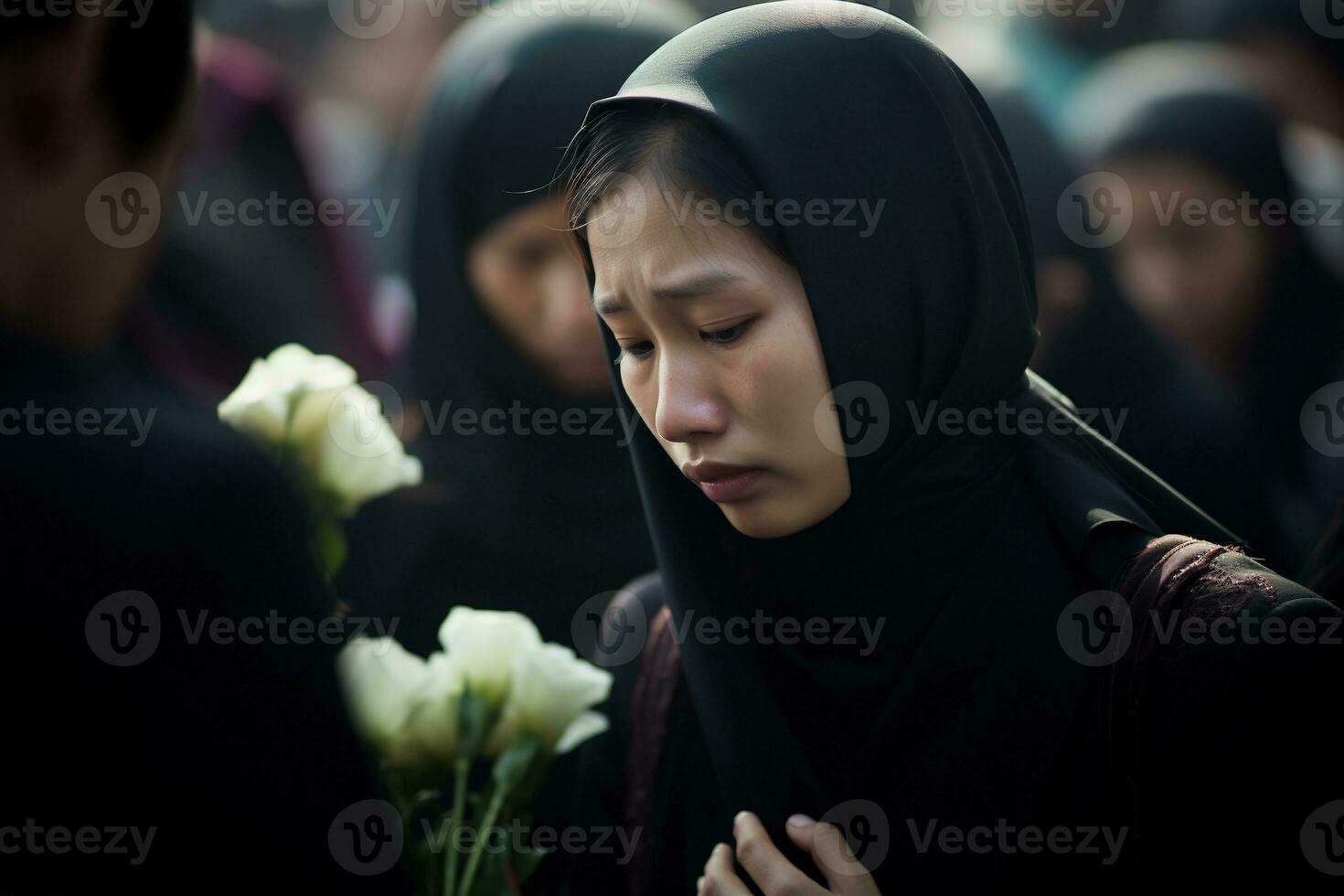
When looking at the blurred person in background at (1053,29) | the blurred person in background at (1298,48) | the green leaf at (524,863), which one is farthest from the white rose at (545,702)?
the blurred person in background at (1053,29)

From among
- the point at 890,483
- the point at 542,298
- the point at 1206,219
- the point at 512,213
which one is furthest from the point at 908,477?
the point at 1206,219

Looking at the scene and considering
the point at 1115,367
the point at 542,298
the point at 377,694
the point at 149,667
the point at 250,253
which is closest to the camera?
the point at 149,667

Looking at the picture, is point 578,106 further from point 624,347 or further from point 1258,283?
point 1258,283

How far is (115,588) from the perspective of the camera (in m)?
1.00

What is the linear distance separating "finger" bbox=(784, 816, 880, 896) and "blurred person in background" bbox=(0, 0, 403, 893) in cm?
53

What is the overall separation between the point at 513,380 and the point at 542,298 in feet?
0.87

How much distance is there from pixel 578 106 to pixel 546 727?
178 centimetres

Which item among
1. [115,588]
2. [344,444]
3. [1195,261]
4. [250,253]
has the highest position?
[250,253]

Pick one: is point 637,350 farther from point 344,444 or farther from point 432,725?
point 432,725

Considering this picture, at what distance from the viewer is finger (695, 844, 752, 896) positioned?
1.37 m

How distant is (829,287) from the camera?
1345 mm

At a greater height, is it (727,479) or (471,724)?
(727,479)

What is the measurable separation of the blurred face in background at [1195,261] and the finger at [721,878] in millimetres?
2182

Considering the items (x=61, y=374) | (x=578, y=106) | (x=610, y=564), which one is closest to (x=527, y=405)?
(x=610, y=564)
